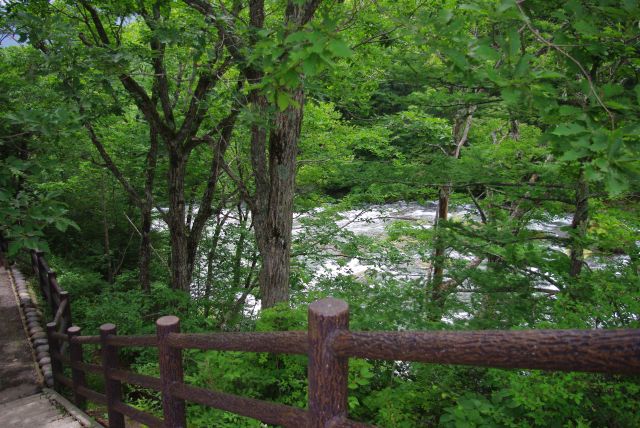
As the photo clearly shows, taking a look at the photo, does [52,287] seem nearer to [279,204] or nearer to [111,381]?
[111,381]

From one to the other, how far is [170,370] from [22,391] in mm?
3748

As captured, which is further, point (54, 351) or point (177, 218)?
point (177, 218)

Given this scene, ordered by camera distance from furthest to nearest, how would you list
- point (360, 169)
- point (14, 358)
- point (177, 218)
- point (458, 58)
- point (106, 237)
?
1. point (106, 237)
2. point (177, 218)
3. point (360, 169)
4. point (14, 358)
5. point (458, 58)

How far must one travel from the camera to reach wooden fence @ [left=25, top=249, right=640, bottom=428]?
2.86ft

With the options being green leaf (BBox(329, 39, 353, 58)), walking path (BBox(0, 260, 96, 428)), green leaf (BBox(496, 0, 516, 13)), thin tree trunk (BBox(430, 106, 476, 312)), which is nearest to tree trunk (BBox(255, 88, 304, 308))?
thin tree trunk (BBox(430, 106, 476, 312))

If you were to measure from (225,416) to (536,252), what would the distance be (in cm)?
348

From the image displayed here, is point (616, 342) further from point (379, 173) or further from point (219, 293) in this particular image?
point (219, 293)

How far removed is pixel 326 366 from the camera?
135cm

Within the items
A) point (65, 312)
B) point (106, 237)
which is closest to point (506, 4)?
point (65, 312)

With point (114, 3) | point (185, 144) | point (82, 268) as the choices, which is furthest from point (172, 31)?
point (82, 268)

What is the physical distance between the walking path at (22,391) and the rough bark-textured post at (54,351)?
0.18 m

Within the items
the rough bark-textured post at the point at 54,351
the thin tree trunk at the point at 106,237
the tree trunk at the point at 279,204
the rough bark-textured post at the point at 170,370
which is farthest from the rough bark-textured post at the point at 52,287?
the rough bark-textured post at the point at 170,370

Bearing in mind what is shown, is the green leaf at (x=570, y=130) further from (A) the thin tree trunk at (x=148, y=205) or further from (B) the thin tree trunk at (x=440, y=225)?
(A) the thin tree trunk at (x=148, y=205)

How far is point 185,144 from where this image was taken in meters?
7.04
